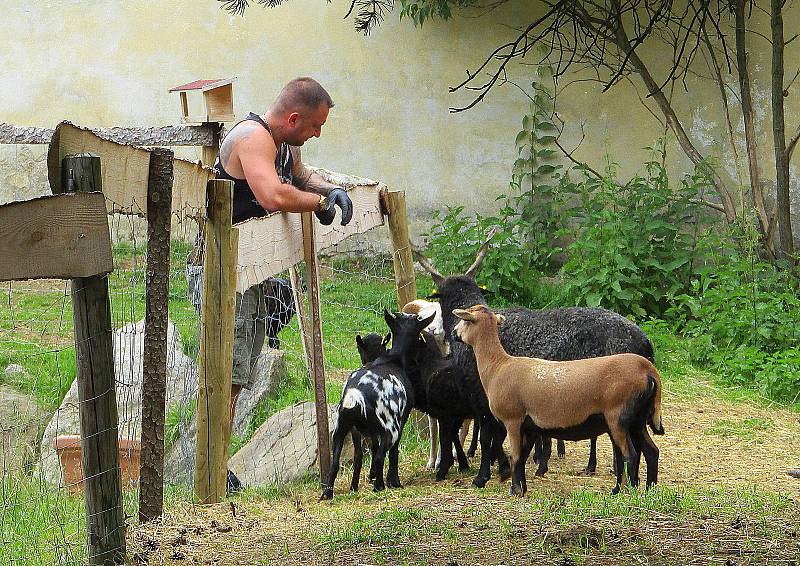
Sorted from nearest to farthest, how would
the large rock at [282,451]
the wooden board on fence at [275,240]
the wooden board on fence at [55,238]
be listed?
the wooden board on fence at [55,238] < the wooden board on fence at [275,240] < the large rock at [282,451]

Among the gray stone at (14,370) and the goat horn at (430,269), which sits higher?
the goat horn at (430,269)

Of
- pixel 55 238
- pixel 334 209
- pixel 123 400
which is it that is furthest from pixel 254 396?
pixel 55 238

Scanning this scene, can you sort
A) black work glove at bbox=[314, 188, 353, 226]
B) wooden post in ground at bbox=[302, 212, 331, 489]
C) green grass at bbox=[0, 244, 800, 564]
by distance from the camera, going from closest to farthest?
green grass at bbox=[0, 244, 800, 564] < black work glove at bbox=[314, 188, 353, 226] < wooden post in ground at bbox=[302, 212, 331, 489]

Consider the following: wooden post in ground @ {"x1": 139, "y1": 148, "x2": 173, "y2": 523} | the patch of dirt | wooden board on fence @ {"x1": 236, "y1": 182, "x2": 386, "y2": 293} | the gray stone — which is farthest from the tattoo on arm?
the gray stone

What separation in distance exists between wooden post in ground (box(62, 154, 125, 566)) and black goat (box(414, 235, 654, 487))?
2.77 metres

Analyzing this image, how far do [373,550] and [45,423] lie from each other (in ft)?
15.4

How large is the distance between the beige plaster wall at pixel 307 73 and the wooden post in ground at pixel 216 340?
828 centimetres

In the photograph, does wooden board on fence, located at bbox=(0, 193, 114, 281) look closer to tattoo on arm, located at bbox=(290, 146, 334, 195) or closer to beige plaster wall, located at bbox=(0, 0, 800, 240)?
tattoo on arm, located at bbox=(290, 146, 334, 195)

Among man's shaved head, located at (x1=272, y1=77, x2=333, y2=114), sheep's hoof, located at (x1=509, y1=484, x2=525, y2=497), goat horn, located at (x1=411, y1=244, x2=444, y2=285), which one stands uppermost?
man's shaved head, located at (x1=272, y1=77, x2=333, y2=114)

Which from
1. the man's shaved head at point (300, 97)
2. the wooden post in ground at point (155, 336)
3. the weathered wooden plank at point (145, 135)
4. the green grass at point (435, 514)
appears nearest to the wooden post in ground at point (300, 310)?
the green grass at point (435, 514)

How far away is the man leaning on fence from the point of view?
5562mm

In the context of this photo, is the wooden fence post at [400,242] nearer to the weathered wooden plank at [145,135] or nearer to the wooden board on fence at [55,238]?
the weathered wooden plank at [145,135]

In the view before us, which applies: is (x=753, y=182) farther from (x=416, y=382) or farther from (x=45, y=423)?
(x=45, y=423)

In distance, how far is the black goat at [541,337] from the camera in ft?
20.7
